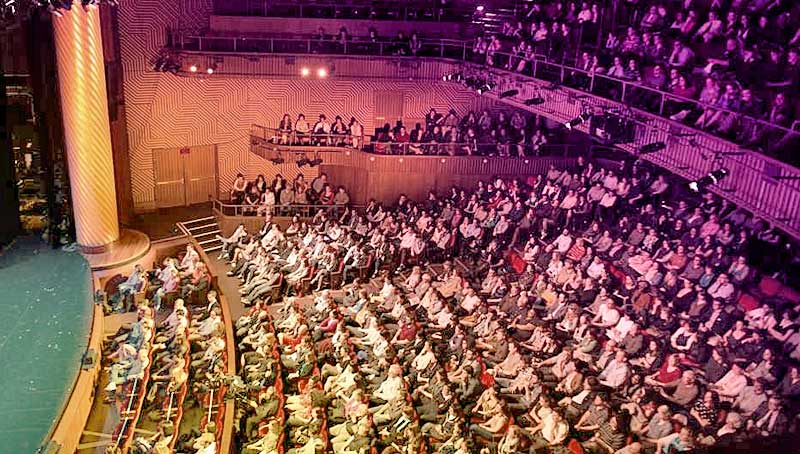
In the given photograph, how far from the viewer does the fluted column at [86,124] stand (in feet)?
42.4

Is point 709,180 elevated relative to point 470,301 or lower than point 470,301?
elevated

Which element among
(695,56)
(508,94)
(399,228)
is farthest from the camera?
(508,94)

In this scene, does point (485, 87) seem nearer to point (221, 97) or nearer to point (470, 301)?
point (470, 301)

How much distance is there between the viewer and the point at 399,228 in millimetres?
15492

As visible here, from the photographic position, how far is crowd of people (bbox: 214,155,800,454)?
926 cm

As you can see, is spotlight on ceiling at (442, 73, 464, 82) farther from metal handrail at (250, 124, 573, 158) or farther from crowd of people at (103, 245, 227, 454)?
crowd of people at (103, 245, 227, 454)

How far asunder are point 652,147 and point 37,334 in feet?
30.6

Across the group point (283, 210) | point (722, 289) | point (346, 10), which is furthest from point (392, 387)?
point (346, 10)

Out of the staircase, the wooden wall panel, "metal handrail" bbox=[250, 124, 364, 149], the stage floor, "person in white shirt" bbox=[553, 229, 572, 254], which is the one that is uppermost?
the wooden wall panel

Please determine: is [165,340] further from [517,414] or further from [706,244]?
[706,244]

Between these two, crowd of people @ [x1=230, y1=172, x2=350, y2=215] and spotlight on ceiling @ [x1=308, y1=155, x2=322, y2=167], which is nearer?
crowd of people @ [x1=230, y1=172, x2=350, y2=215]

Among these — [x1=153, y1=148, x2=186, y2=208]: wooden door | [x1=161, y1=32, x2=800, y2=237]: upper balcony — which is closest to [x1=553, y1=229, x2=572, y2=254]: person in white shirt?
[x1=161, y1=32, x2=800, y2=237]: upper balcony

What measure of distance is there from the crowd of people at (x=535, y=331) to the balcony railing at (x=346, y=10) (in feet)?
18.1

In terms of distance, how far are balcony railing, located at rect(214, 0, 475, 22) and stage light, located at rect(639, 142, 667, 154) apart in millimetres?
7738
